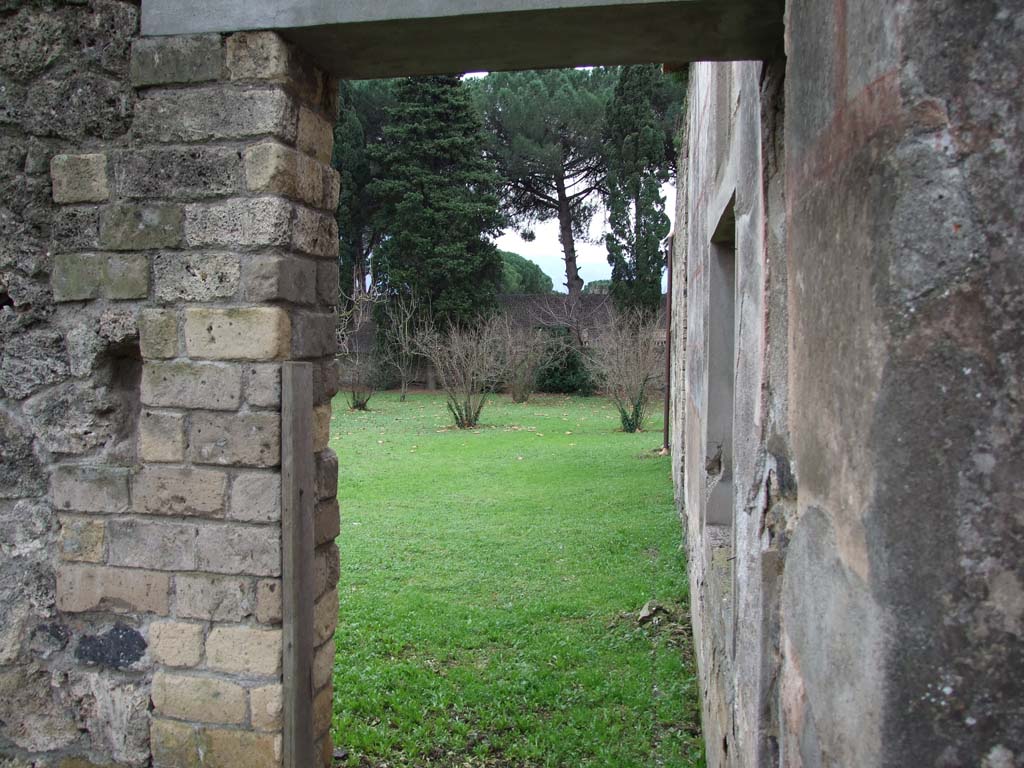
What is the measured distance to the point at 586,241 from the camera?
29203mm

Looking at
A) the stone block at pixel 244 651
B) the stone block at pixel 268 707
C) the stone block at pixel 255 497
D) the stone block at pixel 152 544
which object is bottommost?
the stone block at pixel 268 707

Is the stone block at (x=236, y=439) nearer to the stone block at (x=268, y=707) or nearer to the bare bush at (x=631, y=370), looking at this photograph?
the stone block at (x=268, y=707)

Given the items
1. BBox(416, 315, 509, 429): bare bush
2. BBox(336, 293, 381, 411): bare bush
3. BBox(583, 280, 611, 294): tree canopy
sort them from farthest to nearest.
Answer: BBox(583, 280, 611, 294): tree canopy < BBox(336, 293, 381, 411): bare bush < BBox(416, 315, 509, 429): bare bush

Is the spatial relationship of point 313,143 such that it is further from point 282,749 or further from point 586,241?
point 586,241

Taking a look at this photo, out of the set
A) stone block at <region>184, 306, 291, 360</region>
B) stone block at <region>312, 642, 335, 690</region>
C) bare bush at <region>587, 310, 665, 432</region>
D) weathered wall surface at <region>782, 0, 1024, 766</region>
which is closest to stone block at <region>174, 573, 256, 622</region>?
stone block at <region>312, 642, 335, 690</region>

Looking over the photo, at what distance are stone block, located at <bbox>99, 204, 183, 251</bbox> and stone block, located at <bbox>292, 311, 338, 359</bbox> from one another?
1.43 ft

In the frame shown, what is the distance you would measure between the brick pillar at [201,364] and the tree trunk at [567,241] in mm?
26420

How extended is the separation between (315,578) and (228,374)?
2.40ft

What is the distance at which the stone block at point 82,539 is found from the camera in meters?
2.59

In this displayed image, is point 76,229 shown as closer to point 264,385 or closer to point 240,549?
point 264,385

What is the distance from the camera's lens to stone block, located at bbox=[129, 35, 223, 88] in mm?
2455

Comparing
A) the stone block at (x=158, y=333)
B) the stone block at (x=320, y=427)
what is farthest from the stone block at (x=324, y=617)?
the stone block at (x=158, y=333)

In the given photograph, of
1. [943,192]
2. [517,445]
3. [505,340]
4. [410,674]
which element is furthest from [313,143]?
[505,340]

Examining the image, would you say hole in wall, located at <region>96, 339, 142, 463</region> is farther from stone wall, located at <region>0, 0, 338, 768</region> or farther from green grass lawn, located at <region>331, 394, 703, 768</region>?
green grass lawn, located at <region>331, 394, 703, 768</region>
